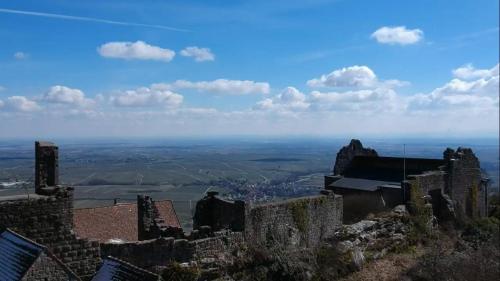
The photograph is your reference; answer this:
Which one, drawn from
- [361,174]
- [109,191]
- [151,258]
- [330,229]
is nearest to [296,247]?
[330,229]

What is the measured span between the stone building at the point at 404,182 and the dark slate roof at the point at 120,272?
12.4 metres

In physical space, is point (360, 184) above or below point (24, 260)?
above

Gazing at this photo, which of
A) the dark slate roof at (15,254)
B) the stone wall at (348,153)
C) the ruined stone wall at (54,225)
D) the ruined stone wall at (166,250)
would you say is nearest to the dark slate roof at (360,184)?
the stone wall at (348,153)

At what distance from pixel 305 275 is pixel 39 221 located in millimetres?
8467

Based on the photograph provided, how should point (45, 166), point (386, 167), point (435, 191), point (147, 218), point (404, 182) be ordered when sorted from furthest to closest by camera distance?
point (386, 167), point (435, 191), point (404, 182), point (147, 218), point (45, 166)

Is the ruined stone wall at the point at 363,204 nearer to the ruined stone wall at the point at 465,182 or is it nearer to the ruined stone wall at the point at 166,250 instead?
the ruined stone wall at the point at 465,182

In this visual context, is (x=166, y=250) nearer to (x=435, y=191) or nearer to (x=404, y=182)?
(x=404, y=182)

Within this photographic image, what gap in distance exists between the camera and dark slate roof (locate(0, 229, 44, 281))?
41.3 ft

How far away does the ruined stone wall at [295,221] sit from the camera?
17.3 metres

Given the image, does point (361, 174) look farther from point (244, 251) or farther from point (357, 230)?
point (244, 251)

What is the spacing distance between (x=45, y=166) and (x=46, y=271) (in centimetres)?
292

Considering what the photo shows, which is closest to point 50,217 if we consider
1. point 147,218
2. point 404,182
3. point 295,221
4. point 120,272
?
point 120,272

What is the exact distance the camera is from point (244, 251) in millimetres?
16453

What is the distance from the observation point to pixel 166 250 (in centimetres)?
1443
